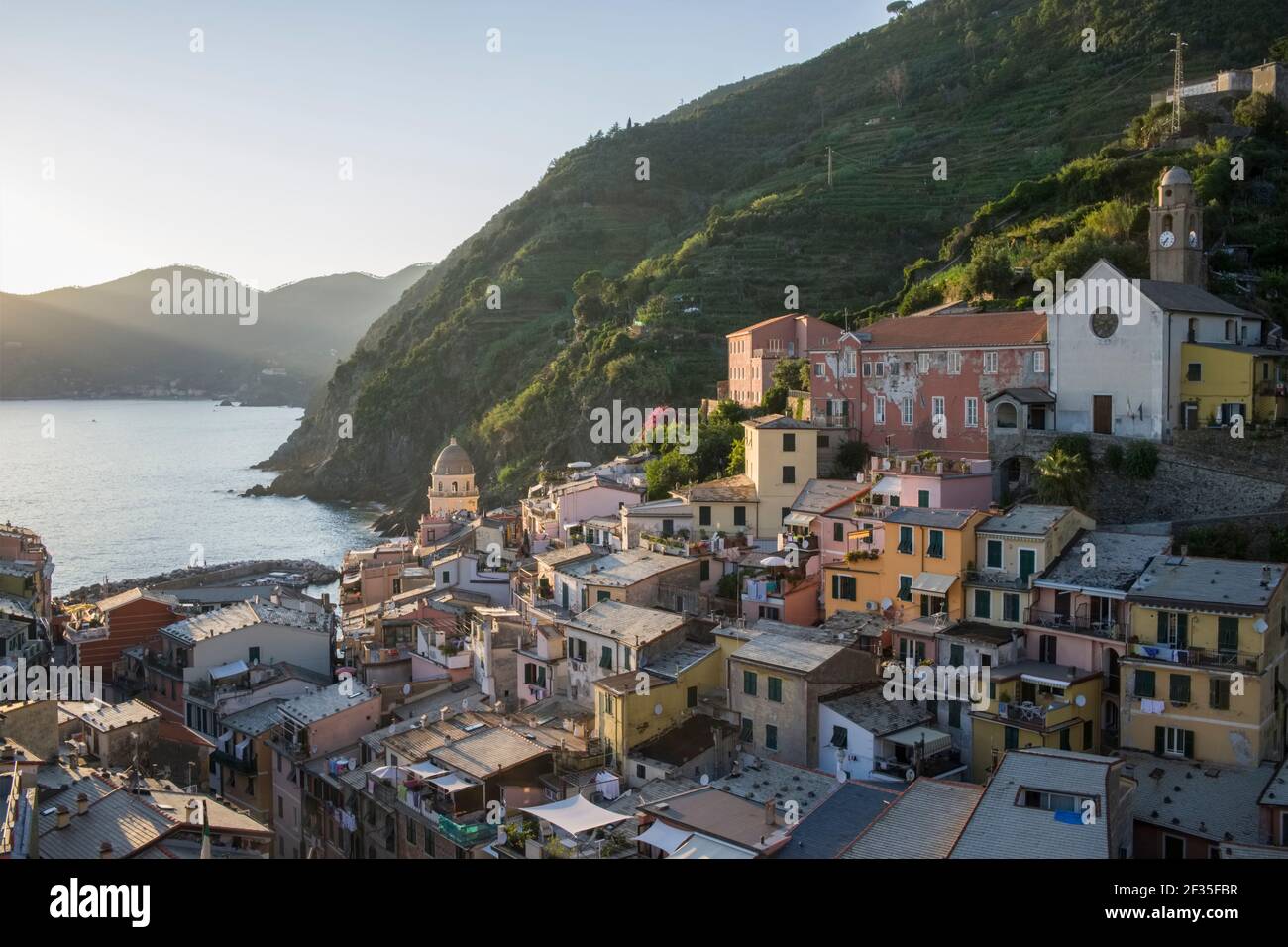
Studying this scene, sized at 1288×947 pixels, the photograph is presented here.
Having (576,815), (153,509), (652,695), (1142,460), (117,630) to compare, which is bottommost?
(153,509)

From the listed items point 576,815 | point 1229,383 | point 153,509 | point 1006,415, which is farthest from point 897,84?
point 576,815

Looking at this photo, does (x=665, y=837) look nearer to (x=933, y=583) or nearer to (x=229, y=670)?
(x=933, y=583)

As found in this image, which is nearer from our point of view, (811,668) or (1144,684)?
(1144,684)

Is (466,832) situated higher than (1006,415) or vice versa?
(1006,415)

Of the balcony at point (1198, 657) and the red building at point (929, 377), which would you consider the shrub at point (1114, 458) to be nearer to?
→ the red building at point (929, 377)

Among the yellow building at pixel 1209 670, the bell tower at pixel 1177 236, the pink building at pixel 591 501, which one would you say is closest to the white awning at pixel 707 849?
the yellow building at pixel 1209 670

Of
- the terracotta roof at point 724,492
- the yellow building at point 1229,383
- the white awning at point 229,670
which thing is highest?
the yellow building at point 1229,383
